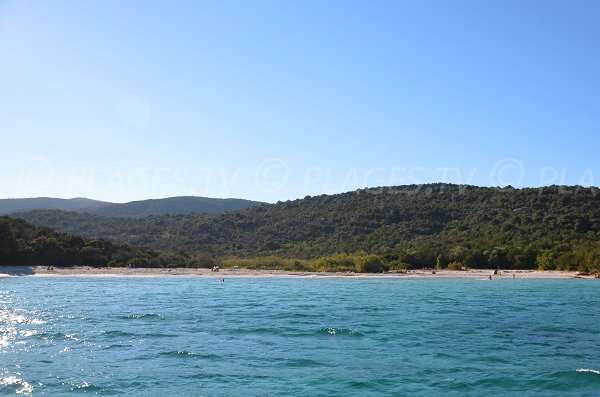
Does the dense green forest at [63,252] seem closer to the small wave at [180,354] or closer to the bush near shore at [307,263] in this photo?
the bush near shore at [307,263]

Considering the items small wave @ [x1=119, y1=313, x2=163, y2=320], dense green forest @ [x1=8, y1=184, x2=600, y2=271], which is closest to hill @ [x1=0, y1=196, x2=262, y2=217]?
dense green forest @ [x1=8, y1=184, x2=600, y2=271]

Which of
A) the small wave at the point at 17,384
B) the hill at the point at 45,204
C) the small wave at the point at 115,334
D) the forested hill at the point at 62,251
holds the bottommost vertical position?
the small wave at the point at 17,384

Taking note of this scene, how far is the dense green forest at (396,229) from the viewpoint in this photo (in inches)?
2923

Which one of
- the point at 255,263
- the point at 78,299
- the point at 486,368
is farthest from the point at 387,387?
the point at 255,263

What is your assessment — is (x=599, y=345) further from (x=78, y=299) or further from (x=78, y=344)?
(x=78, y=299)

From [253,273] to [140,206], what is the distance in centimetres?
10294

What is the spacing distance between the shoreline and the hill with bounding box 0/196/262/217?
84249 millimetres

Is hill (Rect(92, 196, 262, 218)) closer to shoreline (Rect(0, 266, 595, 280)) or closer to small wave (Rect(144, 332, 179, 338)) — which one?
shoreline (Rect(0, 266, 595, 280))

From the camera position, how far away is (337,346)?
63.4ft

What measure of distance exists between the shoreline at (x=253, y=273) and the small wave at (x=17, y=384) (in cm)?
4633

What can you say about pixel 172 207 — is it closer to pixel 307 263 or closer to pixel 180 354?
pixel 307 263

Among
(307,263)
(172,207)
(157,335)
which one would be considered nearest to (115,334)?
(157,335)

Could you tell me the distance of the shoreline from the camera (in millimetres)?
59188

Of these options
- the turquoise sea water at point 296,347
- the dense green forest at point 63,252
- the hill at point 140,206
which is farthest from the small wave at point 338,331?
the hill at point 140,206
